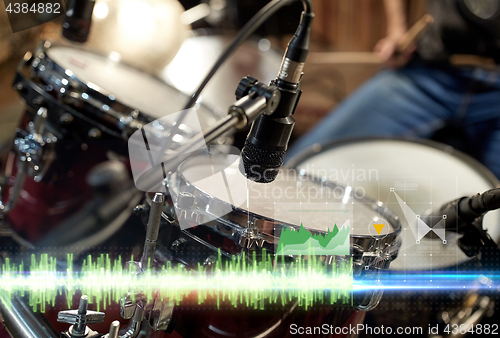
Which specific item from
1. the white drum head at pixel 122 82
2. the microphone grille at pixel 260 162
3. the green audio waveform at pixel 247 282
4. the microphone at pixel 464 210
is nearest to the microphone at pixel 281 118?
the microphone grille at pixel 260 162

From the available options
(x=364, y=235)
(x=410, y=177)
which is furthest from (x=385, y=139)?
(x=364, y=235)

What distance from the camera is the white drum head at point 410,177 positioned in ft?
1.76

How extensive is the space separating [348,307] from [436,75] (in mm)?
995

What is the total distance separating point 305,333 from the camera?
1.43 feet

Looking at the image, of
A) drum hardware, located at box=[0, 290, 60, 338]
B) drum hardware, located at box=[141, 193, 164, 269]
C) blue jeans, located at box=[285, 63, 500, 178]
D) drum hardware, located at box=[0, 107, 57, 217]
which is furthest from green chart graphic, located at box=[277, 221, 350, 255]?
blue jeans, located at box=[285, 63, 500, 178]

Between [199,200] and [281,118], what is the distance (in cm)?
12

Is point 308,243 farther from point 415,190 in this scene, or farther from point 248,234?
point 415,190

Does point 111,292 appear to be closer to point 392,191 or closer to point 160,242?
point 160,242

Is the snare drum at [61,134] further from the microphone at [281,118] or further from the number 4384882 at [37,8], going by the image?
the microphone at [281,118]

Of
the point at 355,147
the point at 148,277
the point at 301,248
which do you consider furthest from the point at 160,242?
the point at 355,147

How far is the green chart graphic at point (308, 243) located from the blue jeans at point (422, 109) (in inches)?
26.0

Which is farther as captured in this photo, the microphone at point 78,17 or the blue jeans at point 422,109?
the blue jeans at point 422,109

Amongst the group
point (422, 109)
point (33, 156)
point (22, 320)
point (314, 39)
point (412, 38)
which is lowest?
point (22, 320)

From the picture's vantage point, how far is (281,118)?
0.37m
